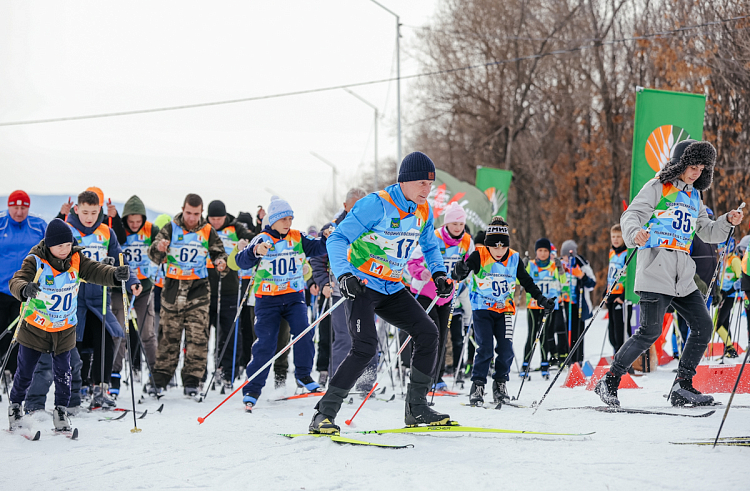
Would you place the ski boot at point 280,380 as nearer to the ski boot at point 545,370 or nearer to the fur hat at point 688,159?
the ski boot at point 545,370

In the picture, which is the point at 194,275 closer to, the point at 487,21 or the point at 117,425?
the point at 117,425

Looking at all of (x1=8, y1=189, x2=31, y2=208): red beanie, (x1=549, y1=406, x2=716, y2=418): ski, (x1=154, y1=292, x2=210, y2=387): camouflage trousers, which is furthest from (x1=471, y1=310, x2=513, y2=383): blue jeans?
(x1=8, y1=189, x2=31, y2=208): red beanie

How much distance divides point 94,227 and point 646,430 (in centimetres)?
514

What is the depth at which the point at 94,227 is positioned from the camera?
657 centimetres

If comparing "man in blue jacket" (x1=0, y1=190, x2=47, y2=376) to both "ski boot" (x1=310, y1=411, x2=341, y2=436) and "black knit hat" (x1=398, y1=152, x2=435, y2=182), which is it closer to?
"ski boot" (x1=310, y1=411, x2=341, y2=436)

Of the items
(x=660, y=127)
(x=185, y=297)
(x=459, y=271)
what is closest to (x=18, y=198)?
(x=185, y=297)

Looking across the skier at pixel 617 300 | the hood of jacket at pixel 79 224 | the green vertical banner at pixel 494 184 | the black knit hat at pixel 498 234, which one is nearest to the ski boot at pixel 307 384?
the black knit hat at pixel 498 234

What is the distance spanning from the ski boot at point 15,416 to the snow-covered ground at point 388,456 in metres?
0.10

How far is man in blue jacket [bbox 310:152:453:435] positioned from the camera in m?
4.50

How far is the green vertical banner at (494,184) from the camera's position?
1667 centimetres

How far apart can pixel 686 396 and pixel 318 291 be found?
4220 millimetres

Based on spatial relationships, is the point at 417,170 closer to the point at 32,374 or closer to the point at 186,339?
the point at 32,374

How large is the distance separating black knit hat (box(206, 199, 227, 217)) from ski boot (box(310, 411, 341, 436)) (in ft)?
14.0

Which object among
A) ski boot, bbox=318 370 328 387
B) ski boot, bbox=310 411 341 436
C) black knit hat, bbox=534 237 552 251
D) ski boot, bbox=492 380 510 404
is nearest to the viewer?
ski boot, bbox=310 411 341 436
